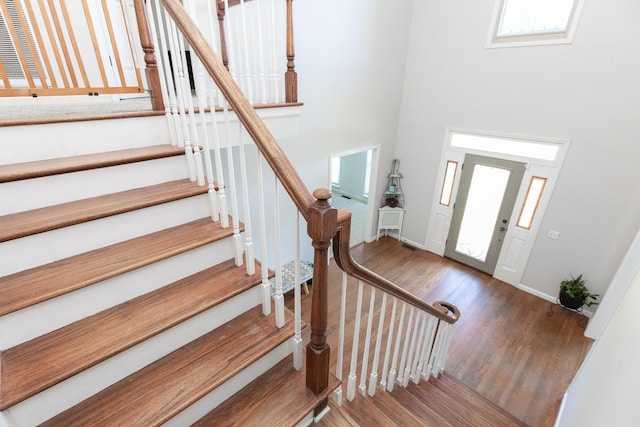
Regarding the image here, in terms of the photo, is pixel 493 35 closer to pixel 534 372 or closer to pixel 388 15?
pixel 388 15

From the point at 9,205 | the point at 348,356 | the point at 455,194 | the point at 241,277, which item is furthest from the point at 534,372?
the point at 9,205

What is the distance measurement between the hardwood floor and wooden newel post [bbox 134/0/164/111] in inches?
80.5

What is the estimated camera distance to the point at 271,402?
1325 mm

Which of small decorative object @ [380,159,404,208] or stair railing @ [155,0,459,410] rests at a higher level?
stair railing @ [155,0,459,410]

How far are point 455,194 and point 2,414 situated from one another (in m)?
5.51

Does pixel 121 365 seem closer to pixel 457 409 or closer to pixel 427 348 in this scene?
pixel 427 348

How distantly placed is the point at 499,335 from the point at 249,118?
4.34 meters

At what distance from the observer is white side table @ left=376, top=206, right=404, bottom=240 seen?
5.87m

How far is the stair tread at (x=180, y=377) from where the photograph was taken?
1.08m

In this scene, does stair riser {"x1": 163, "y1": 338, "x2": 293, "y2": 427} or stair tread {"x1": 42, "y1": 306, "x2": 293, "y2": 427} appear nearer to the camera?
stair tread {"x1": 42, "y1": 306, "x2": 293, "y2": 427}

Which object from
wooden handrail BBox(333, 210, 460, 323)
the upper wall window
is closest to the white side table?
the upper wall window

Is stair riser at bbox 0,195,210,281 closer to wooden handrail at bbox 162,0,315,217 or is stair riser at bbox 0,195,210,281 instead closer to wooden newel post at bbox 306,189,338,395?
wooden handrail at bbox 162,0,315,217

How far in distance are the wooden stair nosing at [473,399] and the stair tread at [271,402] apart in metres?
1.86

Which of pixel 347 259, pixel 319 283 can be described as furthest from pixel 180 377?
pixel 347 259
